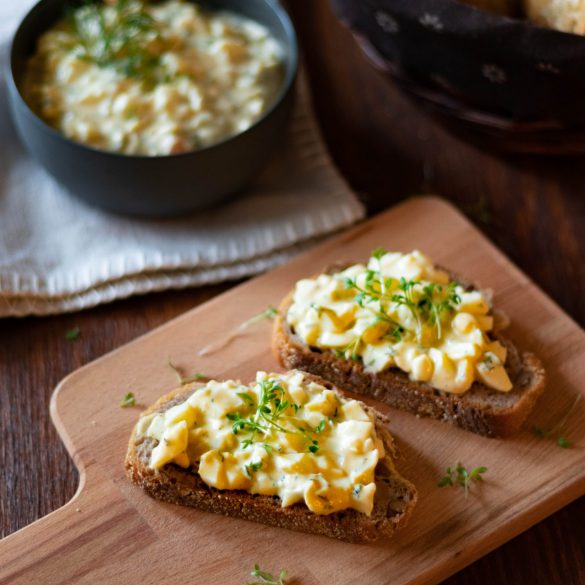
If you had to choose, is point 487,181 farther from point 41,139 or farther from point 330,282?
point 41,139

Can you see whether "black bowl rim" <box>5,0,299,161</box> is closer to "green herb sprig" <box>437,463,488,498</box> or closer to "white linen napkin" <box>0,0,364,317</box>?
"white linen napkin" <box>0,0,364,317</box>

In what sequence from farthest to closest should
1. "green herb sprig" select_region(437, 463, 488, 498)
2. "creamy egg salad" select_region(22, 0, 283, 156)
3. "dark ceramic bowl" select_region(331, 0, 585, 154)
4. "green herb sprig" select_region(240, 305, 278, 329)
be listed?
"creamy egg salad" select_region(22, 0, 283, 156), "green herb sprig" select_region(240, 305, 278, 329), "dark ceramic bowl" select_region(331, 0, 585, 154), "green herb sprig" select_region(437, 463, 488, 498)

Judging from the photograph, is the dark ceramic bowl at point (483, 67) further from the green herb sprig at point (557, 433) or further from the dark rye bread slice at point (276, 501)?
the dark rye bread slice at point (276, 501)

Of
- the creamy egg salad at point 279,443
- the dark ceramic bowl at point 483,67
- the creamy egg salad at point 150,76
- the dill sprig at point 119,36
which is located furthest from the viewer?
the dill sprig at point 119,36

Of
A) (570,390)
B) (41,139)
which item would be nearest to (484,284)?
(570,390)

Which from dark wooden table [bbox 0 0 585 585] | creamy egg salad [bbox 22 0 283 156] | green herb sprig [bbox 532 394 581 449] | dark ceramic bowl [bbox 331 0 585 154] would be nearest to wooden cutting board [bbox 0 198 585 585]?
green herb sprig [bbox 532 394 581 449]

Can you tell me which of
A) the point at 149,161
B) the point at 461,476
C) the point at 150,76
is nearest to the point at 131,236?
the point at 149,161

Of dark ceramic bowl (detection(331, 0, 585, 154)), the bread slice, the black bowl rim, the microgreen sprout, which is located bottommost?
the microgreen sprout

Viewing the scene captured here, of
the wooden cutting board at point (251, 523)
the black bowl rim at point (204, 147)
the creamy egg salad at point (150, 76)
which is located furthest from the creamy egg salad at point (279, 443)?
the creamy egg salad at point (150, 76)
